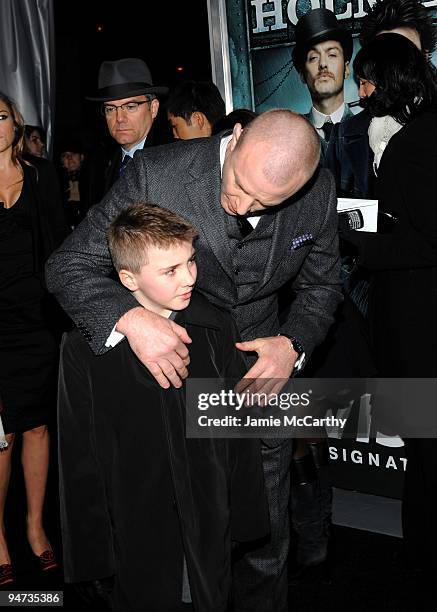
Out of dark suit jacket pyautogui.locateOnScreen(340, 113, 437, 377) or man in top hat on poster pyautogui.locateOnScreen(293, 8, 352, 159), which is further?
man in top hat on poster pyautogui.locateOnScreen(293, 8, 352, 159)

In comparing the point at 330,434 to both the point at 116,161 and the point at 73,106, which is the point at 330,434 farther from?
the point at 73,106

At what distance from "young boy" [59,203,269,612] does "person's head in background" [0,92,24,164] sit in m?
1.26

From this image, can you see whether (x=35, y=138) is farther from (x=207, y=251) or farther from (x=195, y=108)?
(x=207, y=251)

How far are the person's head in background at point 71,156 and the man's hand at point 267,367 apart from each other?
6.08m

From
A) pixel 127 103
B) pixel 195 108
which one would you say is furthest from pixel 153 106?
pixel 195 108

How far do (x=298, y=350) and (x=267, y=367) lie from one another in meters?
0.15

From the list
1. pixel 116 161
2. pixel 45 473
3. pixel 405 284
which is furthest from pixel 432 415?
pixel 116 161

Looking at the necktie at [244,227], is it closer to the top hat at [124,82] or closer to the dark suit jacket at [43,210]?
the dark suit jacket at [43,210]

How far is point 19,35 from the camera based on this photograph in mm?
4703

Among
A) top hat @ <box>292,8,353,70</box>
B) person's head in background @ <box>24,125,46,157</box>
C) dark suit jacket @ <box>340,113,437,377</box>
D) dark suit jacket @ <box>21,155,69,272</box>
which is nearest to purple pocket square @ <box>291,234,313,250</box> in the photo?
dark suit jacket @ <box>340,113,437,377</box>

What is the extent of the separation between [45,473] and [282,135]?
6.45 feet

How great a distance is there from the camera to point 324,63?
12.3 feet

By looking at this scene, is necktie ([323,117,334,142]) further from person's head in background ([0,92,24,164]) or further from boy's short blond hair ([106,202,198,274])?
boy's short blond hair ([106,202,198,274])

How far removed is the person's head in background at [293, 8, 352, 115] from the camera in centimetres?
365
